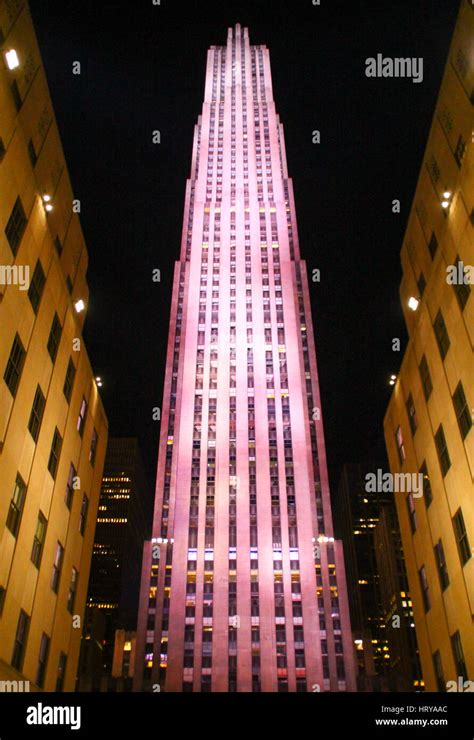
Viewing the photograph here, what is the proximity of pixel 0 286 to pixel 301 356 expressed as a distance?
7902 cm

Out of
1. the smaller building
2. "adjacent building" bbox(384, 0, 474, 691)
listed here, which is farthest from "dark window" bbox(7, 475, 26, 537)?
the smaller building

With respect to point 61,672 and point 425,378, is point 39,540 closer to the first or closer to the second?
point 61,672

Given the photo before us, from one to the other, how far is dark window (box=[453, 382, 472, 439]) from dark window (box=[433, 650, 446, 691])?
10968mm

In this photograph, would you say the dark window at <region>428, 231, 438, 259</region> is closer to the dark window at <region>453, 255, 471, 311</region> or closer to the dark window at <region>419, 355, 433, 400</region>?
the dark window at <region>453, 255, 471, 311</region>

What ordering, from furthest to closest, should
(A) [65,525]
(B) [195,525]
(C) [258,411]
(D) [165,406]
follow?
(D) [165,406] < (C) [258,411] < (B) [195,525] < (A) [65,525]

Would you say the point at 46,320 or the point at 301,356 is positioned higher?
the point at 301,356

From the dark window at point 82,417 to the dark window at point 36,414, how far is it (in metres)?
6.53

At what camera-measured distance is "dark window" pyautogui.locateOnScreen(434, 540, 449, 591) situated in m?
28.6

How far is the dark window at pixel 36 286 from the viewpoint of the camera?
2789 cm

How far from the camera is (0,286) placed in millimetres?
23812

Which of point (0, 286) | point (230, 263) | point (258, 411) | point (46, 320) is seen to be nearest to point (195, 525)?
point (258, 411)

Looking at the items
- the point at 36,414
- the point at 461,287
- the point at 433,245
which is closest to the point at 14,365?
the point at 36,414

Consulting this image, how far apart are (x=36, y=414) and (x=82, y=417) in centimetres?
821
